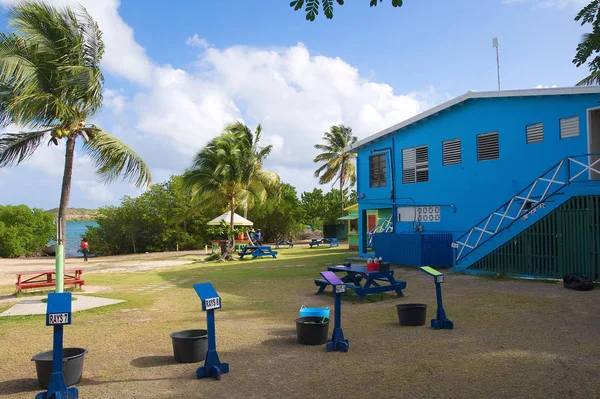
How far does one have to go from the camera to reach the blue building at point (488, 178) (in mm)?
14068

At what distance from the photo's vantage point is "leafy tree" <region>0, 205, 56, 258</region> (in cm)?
3719

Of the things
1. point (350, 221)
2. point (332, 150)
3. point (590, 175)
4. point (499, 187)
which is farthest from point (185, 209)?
point (590, 175)

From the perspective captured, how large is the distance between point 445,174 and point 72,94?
1371cm

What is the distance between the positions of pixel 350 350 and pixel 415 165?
15.5m

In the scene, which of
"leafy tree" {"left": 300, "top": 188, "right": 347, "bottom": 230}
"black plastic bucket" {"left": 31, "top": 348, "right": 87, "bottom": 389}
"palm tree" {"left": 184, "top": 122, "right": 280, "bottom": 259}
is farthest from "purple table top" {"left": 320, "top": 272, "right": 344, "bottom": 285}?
"leafy tree" {"left": 300, "top": 188, "right": 347, "bottom": 230}

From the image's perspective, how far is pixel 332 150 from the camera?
5134cm

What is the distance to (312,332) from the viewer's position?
709 centimetres

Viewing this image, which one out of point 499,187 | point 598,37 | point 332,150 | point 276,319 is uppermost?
point 332,150

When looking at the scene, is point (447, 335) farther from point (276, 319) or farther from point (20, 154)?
point (20, 154)

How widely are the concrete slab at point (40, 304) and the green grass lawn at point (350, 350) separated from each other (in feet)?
1.46

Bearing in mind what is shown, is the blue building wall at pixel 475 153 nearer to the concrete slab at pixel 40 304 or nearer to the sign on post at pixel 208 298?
the concrete slab at pixel 40 304

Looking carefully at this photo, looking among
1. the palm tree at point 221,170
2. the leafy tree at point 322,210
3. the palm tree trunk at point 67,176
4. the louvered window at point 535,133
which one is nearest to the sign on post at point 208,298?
the palm tree trunk at point 67,176

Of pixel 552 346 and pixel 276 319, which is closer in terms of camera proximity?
pixel 552 346

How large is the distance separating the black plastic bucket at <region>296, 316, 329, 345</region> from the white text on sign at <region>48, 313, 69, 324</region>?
10.7 feet
